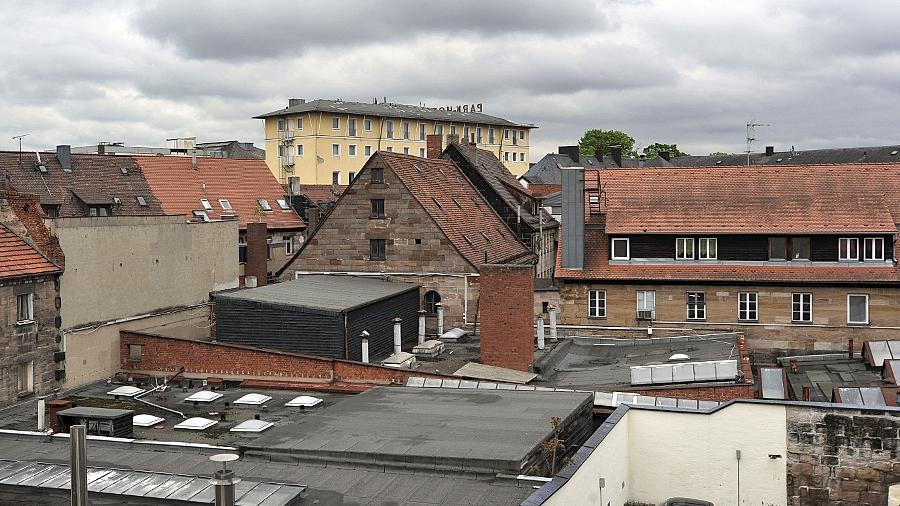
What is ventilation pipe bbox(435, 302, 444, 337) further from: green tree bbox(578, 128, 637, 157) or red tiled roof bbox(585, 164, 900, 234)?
green tree bbox(578, 128, 637, 157)

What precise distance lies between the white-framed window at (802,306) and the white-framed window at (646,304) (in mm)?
5266

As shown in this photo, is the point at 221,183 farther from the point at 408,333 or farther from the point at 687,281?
the point at 687,281

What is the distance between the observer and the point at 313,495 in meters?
16.5

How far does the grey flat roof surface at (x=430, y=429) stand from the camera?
59.1 feet

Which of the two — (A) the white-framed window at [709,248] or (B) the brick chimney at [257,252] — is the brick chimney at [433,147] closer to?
(B) the brick chimney at [257,252]

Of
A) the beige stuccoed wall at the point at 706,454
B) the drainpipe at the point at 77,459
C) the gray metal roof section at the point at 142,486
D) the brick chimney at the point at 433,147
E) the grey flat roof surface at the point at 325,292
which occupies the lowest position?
the beige stuccoed wall at the point at 706,454

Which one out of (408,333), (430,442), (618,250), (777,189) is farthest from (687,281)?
(430,442)

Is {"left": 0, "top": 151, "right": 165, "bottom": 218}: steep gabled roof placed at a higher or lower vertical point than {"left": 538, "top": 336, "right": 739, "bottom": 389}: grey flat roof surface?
higher

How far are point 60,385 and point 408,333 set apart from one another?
13.8 metres

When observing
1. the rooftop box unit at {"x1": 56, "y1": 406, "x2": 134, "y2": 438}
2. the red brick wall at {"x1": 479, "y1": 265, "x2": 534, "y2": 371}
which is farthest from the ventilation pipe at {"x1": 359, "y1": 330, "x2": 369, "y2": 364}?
the rooftop box unit at {"x1": 56, "y1": 406, "x2": 134, "y2": 438}

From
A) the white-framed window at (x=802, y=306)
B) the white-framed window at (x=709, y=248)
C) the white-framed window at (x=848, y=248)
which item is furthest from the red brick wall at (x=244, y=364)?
the white-framed window at (x=848, y=248)

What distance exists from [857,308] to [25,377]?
29.5 metres

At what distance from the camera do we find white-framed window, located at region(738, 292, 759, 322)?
37250mm

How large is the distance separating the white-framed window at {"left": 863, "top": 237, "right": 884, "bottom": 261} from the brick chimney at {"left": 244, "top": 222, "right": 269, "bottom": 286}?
2787 cm
